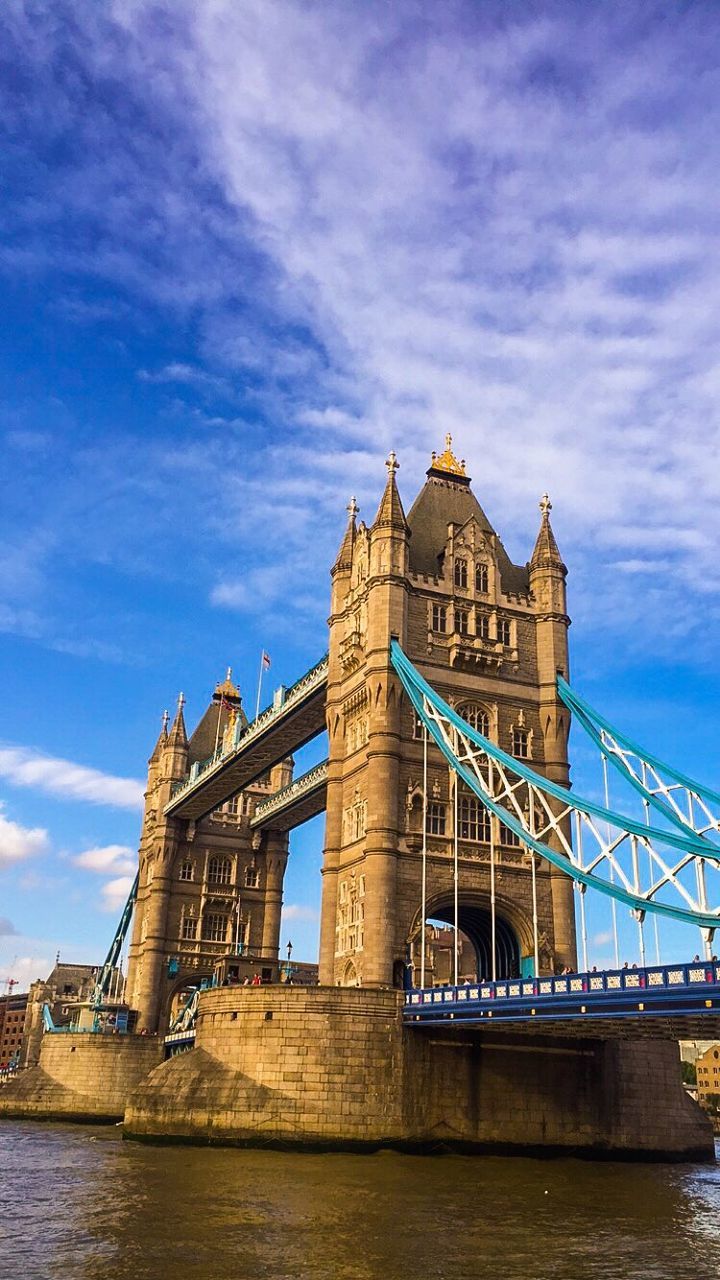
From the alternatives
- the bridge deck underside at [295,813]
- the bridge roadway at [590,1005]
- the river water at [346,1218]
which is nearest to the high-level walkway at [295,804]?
the bridge deck underside at [295,813]

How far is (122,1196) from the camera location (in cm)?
2555

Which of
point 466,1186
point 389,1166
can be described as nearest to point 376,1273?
point 466,1186

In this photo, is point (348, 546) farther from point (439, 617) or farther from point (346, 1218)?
point (346, 1218)

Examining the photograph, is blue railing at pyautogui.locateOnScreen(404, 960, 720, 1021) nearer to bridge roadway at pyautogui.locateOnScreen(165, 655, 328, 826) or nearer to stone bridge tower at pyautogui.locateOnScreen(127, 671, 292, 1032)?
bridge roadway at pyautogui.locateOnScreen(165, 655, 328, 826)

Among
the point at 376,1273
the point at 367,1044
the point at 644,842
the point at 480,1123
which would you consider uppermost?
the point at 644,842

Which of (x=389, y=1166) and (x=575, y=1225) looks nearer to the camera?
(x=575, y=1225)

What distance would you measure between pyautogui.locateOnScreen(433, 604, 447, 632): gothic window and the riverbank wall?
55.2 ft

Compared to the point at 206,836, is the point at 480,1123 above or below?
below

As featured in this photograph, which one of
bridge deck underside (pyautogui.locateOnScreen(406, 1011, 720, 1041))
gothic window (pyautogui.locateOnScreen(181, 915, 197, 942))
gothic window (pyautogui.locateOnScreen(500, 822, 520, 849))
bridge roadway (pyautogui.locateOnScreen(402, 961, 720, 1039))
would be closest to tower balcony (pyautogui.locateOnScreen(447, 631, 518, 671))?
gothic window (pyautogui.locateOnScreen(500, 822, 520, 849))

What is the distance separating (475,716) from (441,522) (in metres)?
10.6

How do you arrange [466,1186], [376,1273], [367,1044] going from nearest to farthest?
[376,1273], [466,1186], [367,1044]

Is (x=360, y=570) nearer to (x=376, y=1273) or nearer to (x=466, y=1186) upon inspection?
(x=466, y=1186)

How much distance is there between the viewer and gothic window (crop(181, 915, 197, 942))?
254 ft

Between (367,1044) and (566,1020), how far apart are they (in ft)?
26.2
